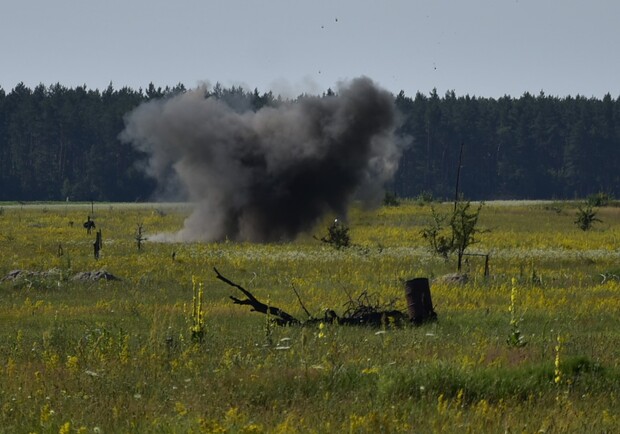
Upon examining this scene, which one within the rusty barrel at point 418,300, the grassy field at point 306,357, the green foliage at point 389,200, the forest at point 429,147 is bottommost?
the grassy field at point 306,357

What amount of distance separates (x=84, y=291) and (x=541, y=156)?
130361 mm

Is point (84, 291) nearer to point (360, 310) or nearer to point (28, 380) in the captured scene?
point (360, 310)

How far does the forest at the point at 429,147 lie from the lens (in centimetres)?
12619

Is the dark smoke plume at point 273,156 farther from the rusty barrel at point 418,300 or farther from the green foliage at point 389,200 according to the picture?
the green foliage at point 389,200

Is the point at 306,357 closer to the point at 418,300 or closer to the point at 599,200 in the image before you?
the point at 418,300

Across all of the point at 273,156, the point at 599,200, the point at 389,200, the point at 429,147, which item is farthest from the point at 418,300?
the point at 429,147

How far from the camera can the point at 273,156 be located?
1785 inches

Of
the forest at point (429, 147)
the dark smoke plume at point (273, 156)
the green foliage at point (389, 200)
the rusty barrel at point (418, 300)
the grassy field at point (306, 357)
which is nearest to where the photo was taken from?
the grassy field at point (306, 357)

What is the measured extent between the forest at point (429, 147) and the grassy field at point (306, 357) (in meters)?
101

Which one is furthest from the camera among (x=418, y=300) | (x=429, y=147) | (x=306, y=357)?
(x=429, y=147)

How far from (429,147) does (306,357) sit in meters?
135

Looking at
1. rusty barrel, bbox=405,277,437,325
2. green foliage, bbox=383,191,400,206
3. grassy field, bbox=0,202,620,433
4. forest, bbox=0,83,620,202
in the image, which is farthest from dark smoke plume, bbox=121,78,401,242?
forest, bbox=0,83,620,202

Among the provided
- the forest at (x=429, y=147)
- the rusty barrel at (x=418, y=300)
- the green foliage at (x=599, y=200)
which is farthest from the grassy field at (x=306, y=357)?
the forest at (x=429, y=147)

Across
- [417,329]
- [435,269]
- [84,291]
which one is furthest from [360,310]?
[435,269]
